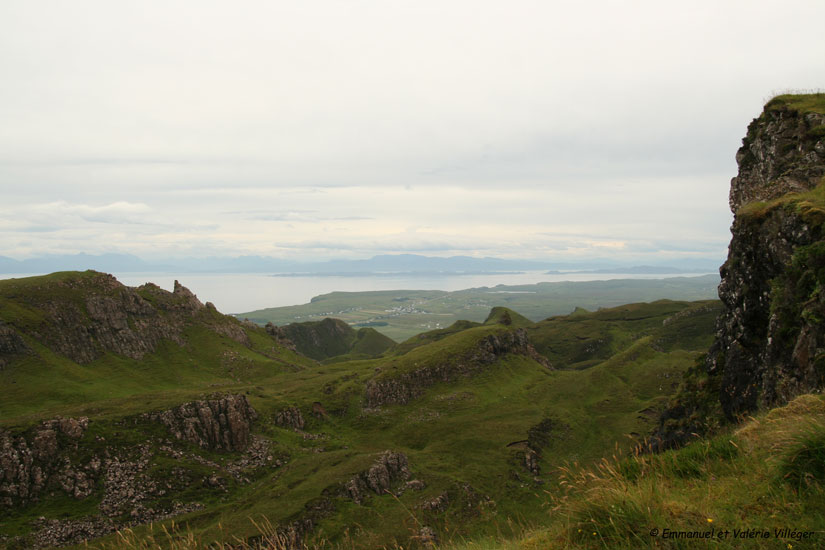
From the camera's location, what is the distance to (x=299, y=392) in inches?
3509

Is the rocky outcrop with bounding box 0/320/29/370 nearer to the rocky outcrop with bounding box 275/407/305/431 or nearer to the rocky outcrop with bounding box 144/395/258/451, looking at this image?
the rocky outcrop with bounding box 144/395/258/451

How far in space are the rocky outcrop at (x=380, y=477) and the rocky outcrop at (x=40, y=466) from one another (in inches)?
1187

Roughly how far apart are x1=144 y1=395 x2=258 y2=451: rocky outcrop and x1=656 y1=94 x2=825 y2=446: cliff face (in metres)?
55.9

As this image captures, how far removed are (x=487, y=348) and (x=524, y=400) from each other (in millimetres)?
17896

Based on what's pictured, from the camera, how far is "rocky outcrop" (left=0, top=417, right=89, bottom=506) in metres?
48.3

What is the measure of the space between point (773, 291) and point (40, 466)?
72192 millimetres

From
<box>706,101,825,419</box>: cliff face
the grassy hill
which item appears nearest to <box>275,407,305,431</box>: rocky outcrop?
the grassy hill

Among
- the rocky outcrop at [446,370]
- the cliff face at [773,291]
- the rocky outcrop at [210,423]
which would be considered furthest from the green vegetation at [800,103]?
the rocky outcrop at [210,423]

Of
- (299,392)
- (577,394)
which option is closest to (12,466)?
(299,392)

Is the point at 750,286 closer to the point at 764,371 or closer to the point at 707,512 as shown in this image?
the point at 764,371

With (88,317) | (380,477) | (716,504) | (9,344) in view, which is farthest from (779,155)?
(88,317)

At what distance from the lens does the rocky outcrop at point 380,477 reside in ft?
174

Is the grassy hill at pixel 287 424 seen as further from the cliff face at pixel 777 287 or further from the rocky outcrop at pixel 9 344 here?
the cliff face at pixel 777 287

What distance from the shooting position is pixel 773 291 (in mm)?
25297
